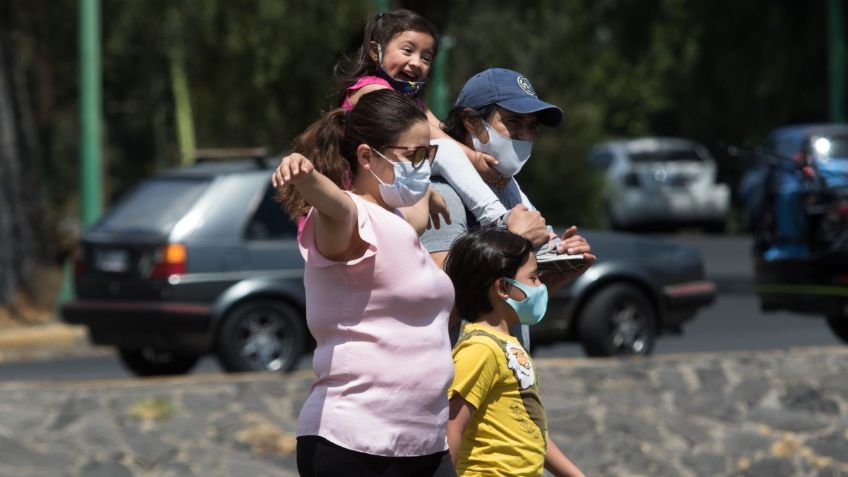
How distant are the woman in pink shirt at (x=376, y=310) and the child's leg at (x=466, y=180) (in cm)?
39

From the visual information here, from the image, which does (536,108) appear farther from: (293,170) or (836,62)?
(836,62)

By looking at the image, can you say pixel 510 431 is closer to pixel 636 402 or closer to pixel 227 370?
pixel 636 402

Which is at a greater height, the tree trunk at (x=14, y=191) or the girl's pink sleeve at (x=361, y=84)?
the girl's pink sleeve at (x=361, y=84)

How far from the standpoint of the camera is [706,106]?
101ft

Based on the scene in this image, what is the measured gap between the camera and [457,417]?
13.8ft

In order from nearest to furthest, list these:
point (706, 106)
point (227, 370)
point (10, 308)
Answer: point (227, 370) → point (10, 308) → point (706, 106)

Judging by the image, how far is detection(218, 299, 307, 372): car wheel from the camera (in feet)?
38.2

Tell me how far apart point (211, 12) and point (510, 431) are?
2048cm

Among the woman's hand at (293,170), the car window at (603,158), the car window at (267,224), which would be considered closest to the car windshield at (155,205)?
the car window at (267,224)

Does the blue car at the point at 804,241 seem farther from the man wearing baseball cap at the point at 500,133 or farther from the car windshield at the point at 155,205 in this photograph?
the man wearing baseball cap at the point at 500,133

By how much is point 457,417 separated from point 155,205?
325 inches

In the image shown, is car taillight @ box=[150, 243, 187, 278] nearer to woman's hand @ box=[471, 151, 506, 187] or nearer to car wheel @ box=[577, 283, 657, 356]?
car wheel @ box=[577, 283, 657, 356]

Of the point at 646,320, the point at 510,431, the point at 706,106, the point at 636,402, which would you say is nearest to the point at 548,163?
the point at 706,106

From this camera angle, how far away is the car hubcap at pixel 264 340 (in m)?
11.7
